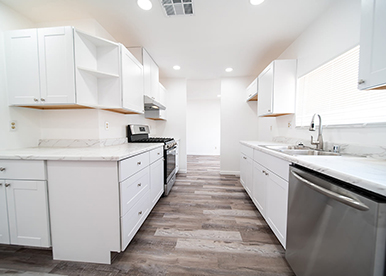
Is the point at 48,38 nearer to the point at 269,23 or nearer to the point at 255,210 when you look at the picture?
the point at 269,23

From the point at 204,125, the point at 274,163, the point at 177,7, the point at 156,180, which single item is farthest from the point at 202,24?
the point at 204,125

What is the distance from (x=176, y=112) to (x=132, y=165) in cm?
255

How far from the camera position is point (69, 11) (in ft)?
5.25

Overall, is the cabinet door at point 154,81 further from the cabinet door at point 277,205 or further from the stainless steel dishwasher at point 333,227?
the stainless steel dishwasher at point 333,227

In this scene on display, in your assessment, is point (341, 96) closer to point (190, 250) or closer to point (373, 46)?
point (373, 46)

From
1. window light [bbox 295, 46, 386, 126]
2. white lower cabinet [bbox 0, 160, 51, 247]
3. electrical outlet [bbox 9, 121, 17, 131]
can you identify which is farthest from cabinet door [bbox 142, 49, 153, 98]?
window light [bbox 295, 46, 386, 126]

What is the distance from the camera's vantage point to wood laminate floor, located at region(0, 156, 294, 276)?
1145mm

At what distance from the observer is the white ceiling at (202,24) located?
5.00ft

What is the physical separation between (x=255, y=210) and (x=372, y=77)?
1819mm

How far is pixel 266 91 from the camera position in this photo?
232 centimetres

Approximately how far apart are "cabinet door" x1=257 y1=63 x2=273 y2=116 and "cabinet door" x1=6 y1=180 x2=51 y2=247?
287cm

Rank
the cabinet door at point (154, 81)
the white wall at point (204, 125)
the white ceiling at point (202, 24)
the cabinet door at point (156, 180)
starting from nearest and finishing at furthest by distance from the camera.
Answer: the white ceiling at point (202, 24)
the cabinet door at point (156, 180)
the cabinet door at point (154, 81)
the white wall at point (204, 125)

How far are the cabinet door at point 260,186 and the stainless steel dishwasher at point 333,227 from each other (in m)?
0.52

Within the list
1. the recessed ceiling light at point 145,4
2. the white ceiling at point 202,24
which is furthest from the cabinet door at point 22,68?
the recessed ceiling light at point 145,4
